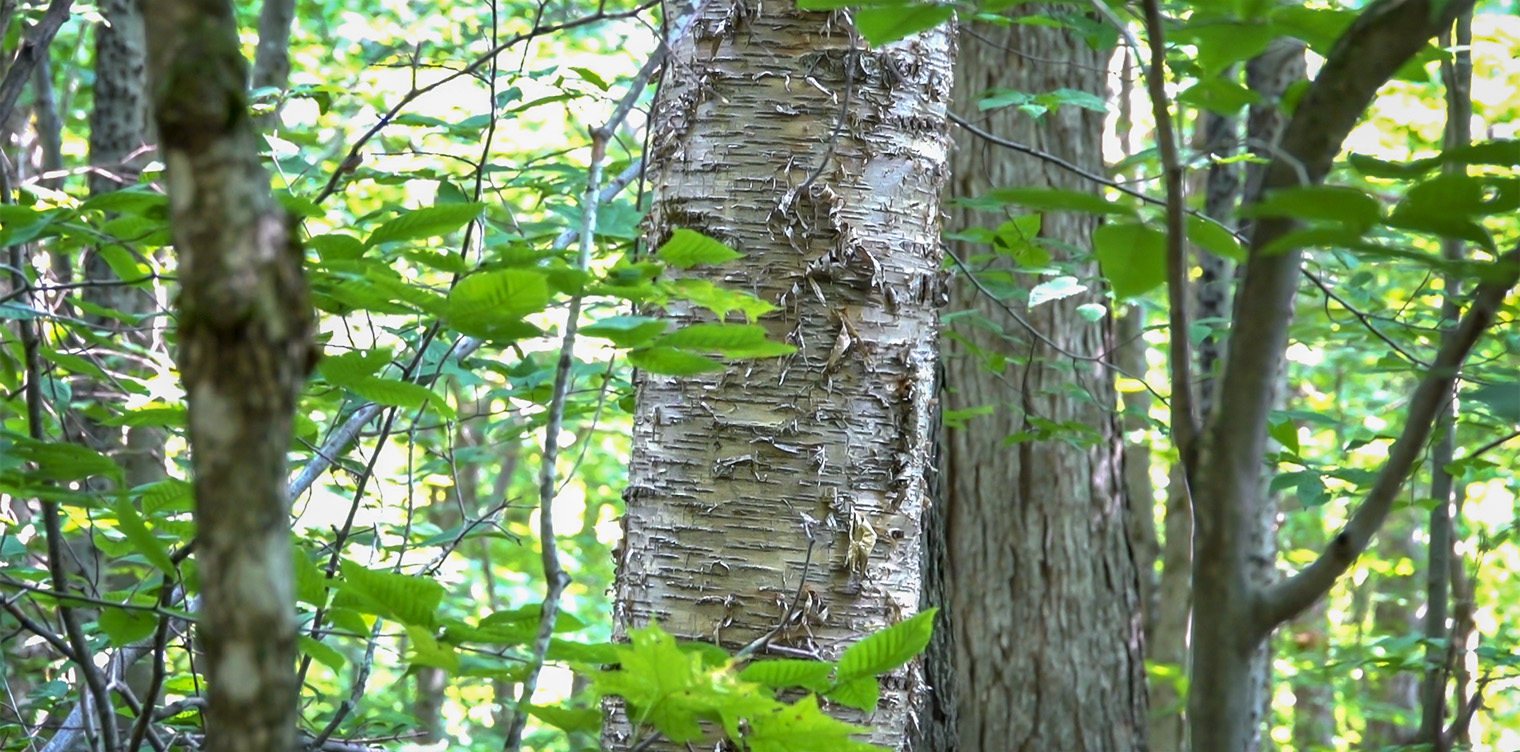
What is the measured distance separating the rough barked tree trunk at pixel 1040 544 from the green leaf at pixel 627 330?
121 inches

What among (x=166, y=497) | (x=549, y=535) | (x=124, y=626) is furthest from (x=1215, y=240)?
(x=166, y=497)

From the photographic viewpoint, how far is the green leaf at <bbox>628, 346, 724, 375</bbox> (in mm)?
1078

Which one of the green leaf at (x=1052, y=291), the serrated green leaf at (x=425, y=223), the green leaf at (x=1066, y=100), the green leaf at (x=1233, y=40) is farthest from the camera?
the green leaf at (x=1066, y=100)

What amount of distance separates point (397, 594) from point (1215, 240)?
0.70 metres

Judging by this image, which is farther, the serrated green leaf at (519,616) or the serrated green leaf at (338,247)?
the serrated green leaf at (338,247)

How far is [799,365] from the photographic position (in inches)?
65.3

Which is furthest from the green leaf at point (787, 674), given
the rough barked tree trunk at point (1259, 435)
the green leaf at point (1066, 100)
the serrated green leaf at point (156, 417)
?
the green leaf at point (1066, 100)

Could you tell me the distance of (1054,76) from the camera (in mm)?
4305

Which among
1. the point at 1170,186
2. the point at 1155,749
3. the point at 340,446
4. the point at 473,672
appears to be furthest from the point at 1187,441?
the point at 1155,749

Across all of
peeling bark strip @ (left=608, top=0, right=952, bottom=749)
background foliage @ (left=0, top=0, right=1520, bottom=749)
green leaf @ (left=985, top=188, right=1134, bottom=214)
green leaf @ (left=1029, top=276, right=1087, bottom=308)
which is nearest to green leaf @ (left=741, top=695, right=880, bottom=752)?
background foliage @ (left=0, top=0, right=1520, bottom=749)

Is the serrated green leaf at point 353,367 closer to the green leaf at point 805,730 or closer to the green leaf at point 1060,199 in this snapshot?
the green leaf at point 805,730

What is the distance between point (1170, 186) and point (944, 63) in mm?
1247

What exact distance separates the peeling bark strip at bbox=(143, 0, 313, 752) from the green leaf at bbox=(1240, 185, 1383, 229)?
0.48 meters

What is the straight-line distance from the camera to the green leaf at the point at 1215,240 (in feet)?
2.63
